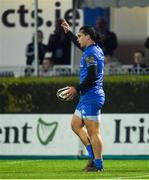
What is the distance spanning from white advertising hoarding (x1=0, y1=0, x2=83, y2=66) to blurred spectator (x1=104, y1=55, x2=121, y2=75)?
2.85 m

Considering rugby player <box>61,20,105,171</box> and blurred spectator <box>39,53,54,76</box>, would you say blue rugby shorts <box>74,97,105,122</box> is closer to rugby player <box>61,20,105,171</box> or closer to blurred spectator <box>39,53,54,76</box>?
rugby player <box>61,20,105,171</box>

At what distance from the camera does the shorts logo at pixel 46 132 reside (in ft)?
73.6

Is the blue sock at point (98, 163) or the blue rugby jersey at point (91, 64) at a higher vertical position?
the blue rugby jersey at point (91, 64)

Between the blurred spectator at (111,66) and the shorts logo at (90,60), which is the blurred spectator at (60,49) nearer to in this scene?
the blurred spectator at (111,66)

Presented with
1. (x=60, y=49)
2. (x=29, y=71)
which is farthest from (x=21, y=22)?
(x=29, y=71)

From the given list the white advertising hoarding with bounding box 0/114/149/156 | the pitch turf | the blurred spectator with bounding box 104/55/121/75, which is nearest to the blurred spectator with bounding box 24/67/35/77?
the blurred spectator with bounding box 104/55/121/75

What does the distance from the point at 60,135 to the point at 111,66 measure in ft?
10.4

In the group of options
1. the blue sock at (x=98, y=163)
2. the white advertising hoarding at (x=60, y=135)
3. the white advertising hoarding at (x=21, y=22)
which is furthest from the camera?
the white advertising hoarding at (x=21, y=22)

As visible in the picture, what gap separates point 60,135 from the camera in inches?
882

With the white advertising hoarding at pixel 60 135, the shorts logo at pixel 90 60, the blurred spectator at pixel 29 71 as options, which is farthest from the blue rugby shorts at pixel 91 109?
the blurred spectator at pixel 29 71

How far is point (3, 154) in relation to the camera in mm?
22500

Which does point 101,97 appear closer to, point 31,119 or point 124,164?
point 124,164

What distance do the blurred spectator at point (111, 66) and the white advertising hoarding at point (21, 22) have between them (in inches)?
112

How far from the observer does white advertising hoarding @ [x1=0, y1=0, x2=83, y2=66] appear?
28.4 metres
